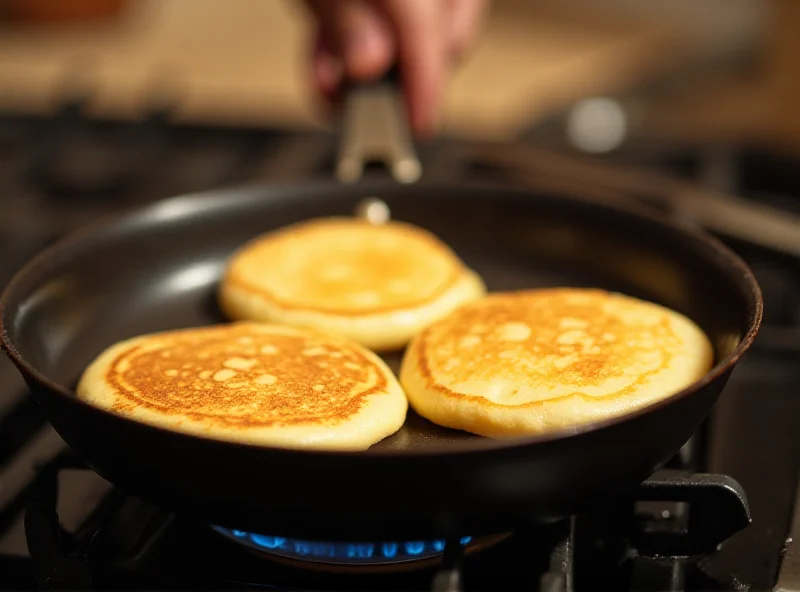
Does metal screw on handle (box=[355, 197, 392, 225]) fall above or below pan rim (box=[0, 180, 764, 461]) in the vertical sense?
below

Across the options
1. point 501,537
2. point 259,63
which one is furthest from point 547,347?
point 259,63

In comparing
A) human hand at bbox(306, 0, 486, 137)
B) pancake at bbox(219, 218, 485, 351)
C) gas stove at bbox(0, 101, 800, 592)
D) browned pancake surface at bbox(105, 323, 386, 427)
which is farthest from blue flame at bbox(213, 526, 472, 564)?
human hand at bbox(306, 0, 486, 137)

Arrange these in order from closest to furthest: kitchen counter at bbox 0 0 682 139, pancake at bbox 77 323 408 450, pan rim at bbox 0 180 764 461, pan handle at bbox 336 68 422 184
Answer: pan rim at bbox 0 180 764 461, pancake at bbox 77 323 408 450, pan handle at bbox 336 68 422 184, kitchen counter at bbox 0 0 682 139

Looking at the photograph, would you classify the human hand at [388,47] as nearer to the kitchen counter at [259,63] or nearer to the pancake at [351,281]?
the pancake at [351,281]

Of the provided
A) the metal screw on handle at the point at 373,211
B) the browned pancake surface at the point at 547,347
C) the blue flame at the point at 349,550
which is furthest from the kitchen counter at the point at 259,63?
the blue flame at the point at 349,550

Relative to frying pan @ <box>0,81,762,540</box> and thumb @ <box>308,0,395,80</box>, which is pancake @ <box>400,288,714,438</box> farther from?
thumb @ <box>308,0,395,80</box>

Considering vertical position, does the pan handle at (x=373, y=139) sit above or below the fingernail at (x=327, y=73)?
below

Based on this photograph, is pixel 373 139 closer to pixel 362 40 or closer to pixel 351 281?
pixel 362 40

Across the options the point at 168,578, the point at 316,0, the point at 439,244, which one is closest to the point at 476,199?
the point at 439,244
